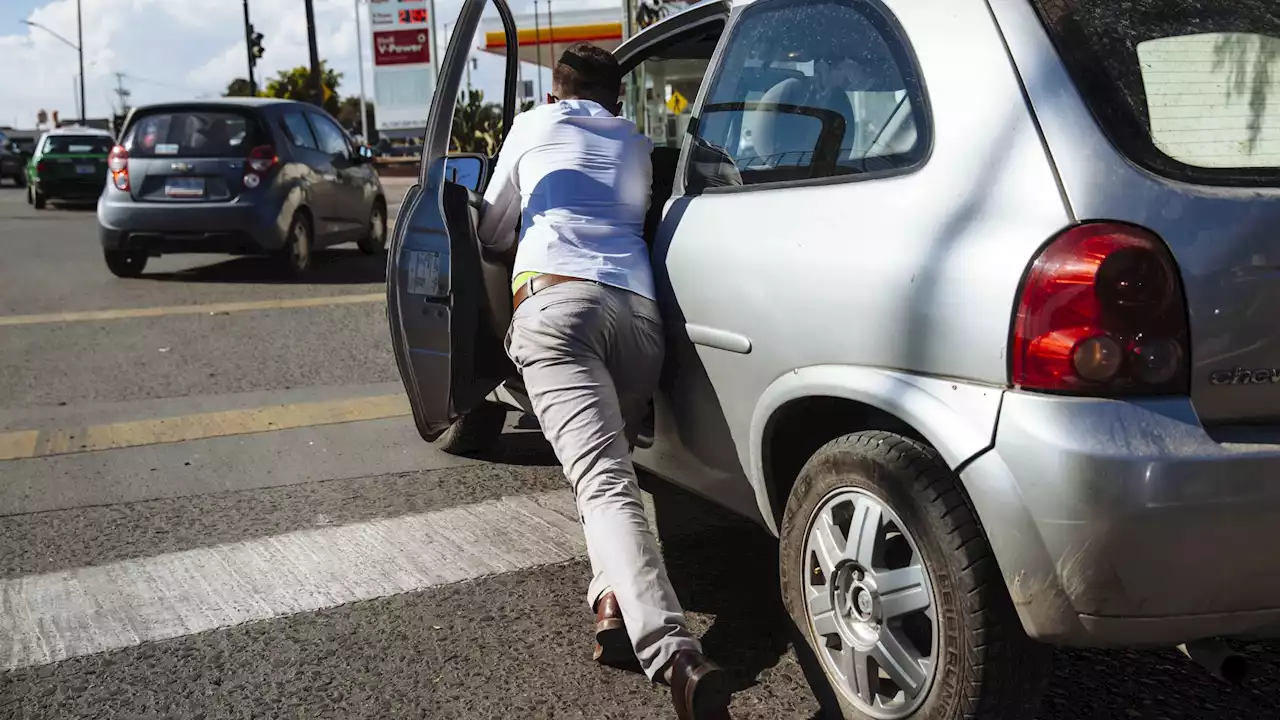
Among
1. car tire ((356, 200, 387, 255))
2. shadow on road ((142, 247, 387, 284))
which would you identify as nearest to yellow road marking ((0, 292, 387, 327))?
A: shadow on road ((142, 247, 387, 284))

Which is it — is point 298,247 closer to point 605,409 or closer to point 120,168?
point 120,168

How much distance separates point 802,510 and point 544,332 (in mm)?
836

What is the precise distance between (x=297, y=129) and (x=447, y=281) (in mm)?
8260

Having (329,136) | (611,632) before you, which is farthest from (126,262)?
(611,632)

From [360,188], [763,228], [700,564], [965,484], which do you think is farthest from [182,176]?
[965,484]

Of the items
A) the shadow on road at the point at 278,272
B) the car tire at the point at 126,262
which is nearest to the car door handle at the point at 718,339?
the shadow on road at the point at 278,272

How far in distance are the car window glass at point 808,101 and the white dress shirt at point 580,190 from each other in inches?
8.0

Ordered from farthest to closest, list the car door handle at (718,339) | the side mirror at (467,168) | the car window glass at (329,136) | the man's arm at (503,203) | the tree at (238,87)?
1. the tree at (238,87)
2. the car window glass at (329,136)
3. the side mirror at (467,168)
4. the man's arm at (503,203)
5. the car door handle at (718,339)

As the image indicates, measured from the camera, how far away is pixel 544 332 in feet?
10.4

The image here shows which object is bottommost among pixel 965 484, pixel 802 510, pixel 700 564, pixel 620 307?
pixel 700 564

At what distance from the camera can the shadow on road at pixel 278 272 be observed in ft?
37.0

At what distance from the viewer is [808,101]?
3.03m

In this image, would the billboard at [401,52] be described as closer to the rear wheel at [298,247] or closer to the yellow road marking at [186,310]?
the rear wheel at [298,247]

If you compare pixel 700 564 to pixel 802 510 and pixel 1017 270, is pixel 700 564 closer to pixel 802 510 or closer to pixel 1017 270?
pixel 802 510
